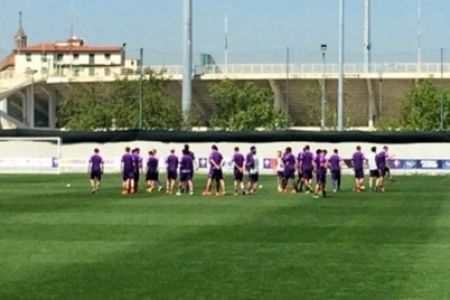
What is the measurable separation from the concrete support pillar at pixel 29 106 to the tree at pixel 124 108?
27.0ft

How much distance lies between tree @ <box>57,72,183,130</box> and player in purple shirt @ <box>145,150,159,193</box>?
3700cm

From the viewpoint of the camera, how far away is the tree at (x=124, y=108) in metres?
79.8

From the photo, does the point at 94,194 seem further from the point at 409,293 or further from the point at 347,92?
the point at 347,92

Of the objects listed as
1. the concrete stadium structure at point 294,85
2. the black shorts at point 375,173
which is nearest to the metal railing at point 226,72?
the concrete stadium structure at point 294,85

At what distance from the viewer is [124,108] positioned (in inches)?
3241

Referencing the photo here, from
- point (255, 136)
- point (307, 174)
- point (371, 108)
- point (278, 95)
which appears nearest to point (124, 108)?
point (278, 95)

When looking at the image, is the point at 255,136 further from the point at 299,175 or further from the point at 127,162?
the point at 127,162

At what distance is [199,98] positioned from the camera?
9794cm

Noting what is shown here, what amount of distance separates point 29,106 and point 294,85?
25.0 m

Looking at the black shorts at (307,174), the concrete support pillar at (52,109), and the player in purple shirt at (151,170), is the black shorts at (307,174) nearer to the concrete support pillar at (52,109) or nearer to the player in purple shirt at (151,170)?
the player in purple shirt at (151,170)

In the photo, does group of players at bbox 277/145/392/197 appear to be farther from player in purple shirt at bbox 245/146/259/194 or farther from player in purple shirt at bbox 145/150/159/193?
player in purple shirt at bbox 145/150/159/193

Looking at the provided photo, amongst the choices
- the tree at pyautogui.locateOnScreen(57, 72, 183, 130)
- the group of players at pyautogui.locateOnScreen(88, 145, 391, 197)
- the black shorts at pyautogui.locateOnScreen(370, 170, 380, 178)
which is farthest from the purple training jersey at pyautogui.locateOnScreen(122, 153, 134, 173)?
the tree at pyautogui.locateOnScreen(57, 72, 183, 130)

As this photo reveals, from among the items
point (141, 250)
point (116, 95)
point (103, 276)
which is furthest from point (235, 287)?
point (116, 95)

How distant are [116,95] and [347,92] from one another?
24.3 meters
